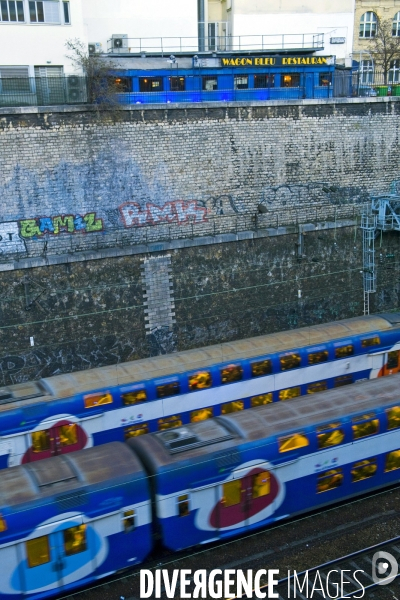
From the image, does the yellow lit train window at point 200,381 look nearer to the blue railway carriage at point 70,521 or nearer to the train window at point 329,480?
the train window at point 329,480

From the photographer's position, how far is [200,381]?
13367 millimetres

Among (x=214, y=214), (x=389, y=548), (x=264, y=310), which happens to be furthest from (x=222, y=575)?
(x=214, y=214)

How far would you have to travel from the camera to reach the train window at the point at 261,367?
549 inches

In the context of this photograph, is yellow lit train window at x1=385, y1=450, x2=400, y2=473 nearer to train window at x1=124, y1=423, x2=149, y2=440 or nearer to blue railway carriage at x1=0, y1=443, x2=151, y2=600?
blue railway carriage at x1=0, y1=443, x2=151, y2=600

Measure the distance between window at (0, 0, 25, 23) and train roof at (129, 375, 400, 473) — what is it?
1649 cm

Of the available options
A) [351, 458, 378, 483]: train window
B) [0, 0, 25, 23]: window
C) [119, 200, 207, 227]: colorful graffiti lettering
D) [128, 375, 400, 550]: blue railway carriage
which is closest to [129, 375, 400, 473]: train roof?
[128, 375, 400, 550]: blue railway carriage

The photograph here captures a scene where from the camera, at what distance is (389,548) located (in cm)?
1039

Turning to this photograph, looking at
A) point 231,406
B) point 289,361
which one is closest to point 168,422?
point 231,406

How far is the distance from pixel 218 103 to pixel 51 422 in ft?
42.6

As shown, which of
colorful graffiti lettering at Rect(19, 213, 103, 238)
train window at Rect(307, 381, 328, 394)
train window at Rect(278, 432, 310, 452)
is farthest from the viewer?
colorful graffiti lettering at Rect(19, 213, 103, 238)

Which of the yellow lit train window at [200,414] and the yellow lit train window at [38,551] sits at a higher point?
the yellow lit train window at [38,551]

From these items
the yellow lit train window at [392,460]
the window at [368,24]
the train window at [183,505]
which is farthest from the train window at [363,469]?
the window at [368,24]

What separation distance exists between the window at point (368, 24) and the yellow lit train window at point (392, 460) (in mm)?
32369

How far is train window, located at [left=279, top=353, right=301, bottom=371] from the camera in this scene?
14286 millimetres
